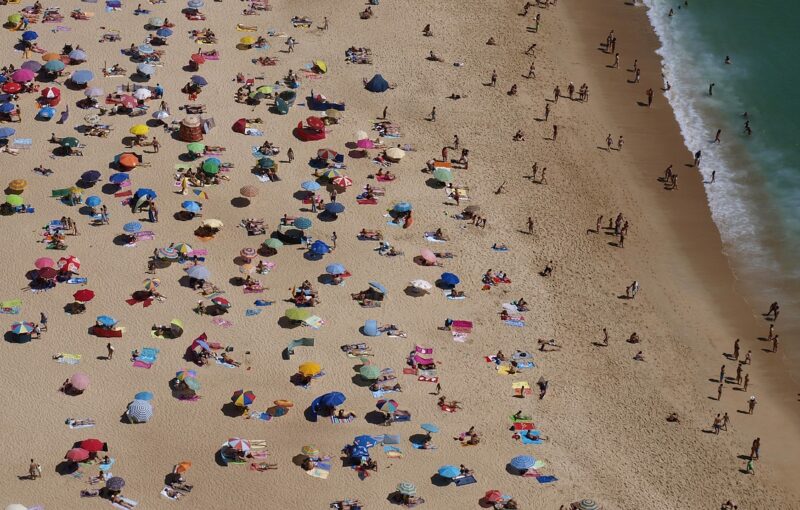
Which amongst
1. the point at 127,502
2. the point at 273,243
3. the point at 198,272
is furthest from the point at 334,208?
the point at 127,502

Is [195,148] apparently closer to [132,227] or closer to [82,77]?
[132,227]

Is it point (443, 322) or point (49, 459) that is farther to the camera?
point (443, 322)

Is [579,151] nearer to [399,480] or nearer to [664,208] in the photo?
[664,208]

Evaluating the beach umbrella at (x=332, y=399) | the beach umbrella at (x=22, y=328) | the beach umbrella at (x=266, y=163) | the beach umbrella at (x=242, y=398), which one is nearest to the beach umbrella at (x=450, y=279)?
the beach umbrella at (x=332, y=399)

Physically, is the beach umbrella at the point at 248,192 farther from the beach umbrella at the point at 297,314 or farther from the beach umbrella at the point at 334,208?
the beach umbrella at the point at 297,314

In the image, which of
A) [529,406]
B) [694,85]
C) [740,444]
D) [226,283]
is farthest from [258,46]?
[740,444]

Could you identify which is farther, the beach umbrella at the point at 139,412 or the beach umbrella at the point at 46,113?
the beach umbrella at the point at 46,113
